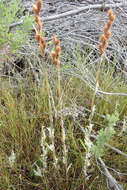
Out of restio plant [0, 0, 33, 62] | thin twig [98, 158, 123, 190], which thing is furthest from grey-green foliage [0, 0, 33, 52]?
thin twig [98, 158, 123, 190]

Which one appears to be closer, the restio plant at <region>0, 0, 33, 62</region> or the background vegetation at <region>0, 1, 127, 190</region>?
the background vegetation at <region>0, 1, 127, 190</region>

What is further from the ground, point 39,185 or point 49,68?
point 49,68

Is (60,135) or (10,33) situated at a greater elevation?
(10,33)

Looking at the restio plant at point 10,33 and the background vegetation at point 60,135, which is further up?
the restio plant at point 10,33

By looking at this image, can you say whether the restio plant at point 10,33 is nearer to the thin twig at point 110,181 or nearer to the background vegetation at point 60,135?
the background vegetation at point 60,135

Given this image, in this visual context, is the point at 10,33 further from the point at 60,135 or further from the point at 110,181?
the point at 110,181

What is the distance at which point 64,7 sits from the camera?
3234 millimetres

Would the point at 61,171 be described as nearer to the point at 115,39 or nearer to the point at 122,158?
the point at 122,158

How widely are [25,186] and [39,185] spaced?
0.24 ft

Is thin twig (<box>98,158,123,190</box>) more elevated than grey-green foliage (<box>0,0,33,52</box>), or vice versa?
grey-green foliage (<box>0,0,33,52</box>)

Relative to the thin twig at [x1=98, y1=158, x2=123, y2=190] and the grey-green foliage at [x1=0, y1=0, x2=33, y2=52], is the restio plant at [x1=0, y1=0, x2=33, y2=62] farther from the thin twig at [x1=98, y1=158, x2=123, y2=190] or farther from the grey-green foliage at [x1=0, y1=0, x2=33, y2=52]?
the thin twig at [x1=98, y1=158, x2=123, y2=190]

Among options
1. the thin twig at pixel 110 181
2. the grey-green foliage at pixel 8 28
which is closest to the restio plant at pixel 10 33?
the grey-green foliage at pixel 8 28

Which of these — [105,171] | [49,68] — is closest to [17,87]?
[49,68]

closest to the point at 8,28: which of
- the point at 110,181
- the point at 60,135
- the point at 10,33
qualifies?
the point at 10,33
